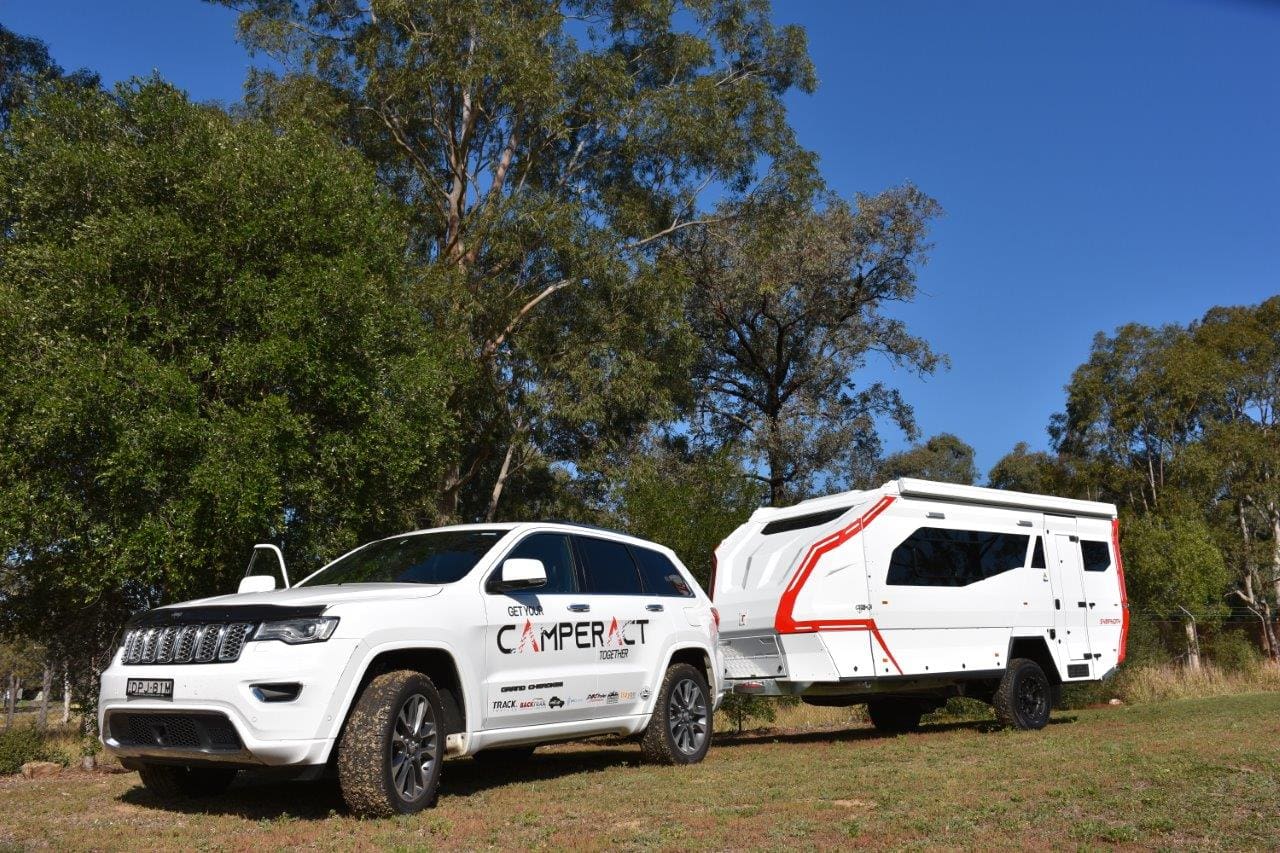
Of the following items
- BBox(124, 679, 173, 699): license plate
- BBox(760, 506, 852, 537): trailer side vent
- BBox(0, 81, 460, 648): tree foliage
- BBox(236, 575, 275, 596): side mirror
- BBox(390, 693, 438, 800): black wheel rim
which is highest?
BBox(0, 81, 460, 648): tree foliage

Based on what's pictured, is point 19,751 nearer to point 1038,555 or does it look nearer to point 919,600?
point 919,600

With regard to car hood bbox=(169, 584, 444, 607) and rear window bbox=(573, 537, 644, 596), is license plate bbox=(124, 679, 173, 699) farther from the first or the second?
rear window bbox=(573, 537, 644, 596)

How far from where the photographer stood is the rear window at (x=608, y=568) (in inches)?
338

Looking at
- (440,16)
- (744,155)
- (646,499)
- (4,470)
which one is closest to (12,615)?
(4,470)

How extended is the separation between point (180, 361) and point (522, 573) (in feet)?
25.5

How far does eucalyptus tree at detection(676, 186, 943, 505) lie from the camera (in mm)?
30031

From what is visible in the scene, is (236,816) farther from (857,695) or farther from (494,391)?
(494,391)

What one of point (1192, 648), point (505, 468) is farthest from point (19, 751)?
point (1192, 648)

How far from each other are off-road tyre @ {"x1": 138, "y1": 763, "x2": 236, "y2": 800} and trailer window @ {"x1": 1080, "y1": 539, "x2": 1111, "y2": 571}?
406 inches

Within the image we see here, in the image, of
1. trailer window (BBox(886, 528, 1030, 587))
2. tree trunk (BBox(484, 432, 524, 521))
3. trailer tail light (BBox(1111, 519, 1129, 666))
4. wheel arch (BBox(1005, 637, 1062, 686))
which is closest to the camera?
trailer window (BBox(886, 528, 1030, 587))

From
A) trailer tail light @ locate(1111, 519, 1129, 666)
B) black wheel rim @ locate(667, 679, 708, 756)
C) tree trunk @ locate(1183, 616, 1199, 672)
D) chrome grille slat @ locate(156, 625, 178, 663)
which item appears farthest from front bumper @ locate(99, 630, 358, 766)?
tree trunk @ locate(1183, 616, 1199, 672)

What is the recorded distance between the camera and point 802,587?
11008 millimetres

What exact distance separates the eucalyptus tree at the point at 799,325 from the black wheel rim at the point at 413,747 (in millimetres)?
22765

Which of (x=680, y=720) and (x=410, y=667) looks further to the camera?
(x=680, y=720)
